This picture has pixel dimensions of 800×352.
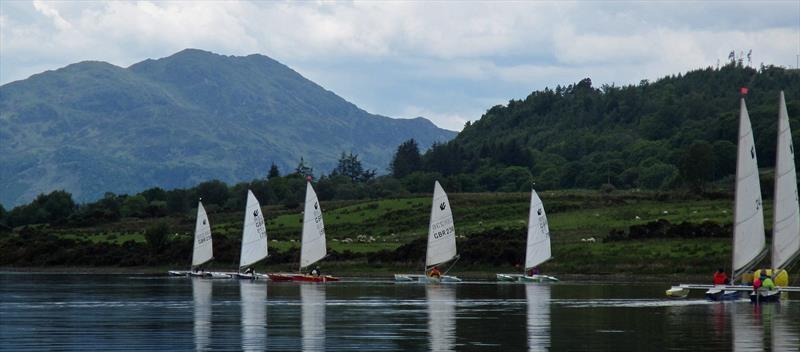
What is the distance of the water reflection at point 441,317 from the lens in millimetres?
45688

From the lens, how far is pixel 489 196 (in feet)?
609

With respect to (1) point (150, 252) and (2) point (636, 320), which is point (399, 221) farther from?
(2) point (636, 320)

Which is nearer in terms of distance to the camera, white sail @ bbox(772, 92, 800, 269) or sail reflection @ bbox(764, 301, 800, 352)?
sail reflection @ bbox(764, 301, 800, 352)

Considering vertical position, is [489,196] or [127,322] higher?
[489,196]

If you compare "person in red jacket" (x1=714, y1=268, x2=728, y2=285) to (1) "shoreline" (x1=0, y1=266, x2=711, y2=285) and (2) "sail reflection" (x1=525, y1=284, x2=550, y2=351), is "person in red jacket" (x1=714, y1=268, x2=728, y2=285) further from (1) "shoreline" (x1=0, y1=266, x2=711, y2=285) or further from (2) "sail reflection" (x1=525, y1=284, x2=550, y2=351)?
(1) "shoreline" (x1=0, y1=266, x2=711, y2=285)

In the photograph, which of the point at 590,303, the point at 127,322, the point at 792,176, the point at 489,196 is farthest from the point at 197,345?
the point at 489,196

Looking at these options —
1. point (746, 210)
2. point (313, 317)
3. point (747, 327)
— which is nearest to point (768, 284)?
point (746, 210)

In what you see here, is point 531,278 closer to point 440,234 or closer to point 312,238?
point 440,234

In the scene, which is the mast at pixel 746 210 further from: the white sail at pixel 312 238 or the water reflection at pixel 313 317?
the white sail at pixel 312 238

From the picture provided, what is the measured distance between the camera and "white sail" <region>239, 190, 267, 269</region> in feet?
407

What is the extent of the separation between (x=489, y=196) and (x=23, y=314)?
128 meters

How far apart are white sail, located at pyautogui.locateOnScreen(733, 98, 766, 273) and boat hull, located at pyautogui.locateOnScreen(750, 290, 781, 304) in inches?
67.9

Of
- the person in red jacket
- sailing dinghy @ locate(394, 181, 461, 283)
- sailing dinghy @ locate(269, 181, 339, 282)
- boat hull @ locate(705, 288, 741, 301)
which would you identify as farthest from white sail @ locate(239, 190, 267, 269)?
boat hull @ locate(705, 288, 741, 301)

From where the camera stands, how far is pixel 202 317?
58.5 meters
